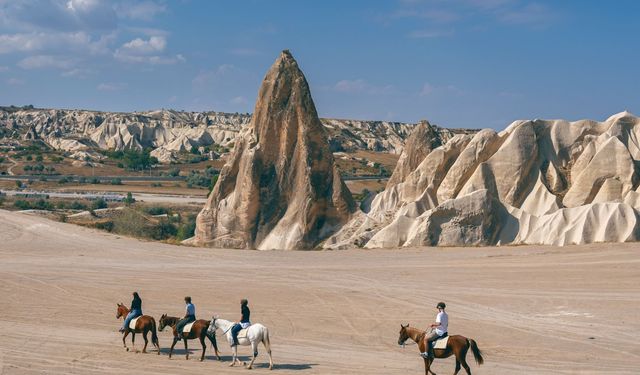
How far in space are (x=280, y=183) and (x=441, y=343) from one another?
25.1 m

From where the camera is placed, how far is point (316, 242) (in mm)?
37281

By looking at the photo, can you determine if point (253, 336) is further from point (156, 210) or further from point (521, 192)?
point (156, 210)

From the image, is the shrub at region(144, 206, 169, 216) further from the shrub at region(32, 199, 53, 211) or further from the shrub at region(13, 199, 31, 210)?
the shrub at region(13, 199, 31, 210)

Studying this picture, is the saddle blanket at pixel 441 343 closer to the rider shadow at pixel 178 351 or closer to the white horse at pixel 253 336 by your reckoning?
the white horse at pixel 253 336

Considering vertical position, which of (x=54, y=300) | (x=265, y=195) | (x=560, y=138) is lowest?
(x=54, y=300)

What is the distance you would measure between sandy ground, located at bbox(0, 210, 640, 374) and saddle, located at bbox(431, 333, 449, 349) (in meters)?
0.99

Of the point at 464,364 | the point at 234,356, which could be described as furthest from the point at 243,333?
the point at 464,364

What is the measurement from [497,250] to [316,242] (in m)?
9.01

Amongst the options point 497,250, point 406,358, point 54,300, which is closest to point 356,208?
point 497,250

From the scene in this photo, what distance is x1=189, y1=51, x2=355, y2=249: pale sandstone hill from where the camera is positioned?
124 ft

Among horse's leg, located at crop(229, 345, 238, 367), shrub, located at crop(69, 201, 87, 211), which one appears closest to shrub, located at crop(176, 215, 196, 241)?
shrub, located at crop(69, 201, 87, 211)

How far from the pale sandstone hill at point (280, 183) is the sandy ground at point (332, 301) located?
451 centimetres

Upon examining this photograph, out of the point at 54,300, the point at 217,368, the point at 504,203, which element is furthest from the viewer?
the point at 504,203

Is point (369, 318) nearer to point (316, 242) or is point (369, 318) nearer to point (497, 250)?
point (497, 250)
